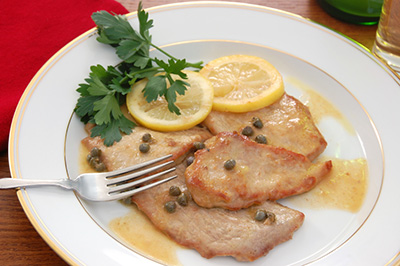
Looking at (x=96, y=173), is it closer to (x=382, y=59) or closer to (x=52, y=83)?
(x=52, y=83)

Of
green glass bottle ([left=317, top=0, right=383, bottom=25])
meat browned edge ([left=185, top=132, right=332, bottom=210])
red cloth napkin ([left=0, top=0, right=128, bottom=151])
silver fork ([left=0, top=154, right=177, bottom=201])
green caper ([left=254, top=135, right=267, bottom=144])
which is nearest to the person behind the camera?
silver fork ([left=0, top=154, right=177, bottom=201])

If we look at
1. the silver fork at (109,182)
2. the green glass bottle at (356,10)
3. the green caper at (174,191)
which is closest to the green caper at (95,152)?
the silver fork at (109,182)

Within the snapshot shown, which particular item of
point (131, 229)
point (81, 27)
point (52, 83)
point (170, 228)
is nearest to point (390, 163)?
point (170, 228)

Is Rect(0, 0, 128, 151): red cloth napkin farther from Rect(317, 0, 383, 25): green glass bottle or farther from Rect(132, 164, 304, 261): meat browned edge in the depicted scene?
Rect(317, 0, 383, 25): green glass bottle

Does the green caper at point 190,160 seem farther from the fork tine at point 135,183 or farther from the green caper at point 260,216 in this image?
the green caper at point 260,216

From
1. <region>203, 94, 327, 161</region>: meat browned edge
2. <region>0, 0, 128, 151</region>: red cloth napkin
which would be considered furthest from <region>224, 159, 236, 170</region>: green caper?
<region>0, 0, 128, 151</region>: red cloth napkin
